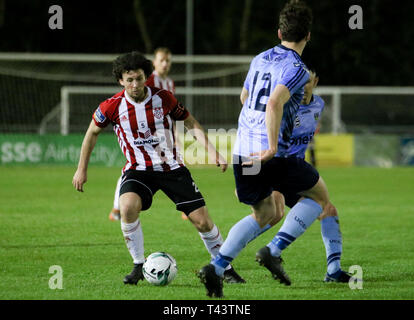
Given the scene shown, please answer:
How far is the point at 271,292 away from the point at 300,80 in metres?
1.55

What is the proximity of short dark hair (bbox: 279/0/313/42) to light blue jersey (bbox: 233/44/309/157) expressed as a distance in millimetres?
109

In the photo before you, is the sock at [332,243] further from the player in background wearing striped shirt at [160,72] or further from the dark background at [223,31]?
the dark background at [223,31]

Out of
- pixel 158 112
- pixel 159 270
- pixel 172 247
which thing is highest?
pixel 158 112

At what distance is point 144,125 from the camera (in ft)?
20.9

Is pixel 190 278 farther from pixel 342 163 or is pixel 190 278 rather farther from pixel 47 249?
pixel 342 163

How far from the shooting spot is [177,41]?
38.9 meters

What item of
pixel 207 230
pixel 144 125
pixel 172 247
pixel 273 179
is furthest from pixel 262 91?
pixel 172 247

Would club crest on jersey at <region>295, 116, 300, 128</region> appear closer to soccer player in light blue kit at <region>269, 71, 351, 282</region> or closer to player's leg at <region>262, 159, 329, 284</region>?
soccer player in light blue kit at <region>269, 71, 351, 282</region>

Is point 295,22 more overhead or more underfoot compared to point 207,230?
more overhead

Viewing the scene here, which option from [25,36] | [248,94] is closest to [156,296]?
[248,94]

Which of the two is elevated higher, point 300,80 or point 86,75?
point 300,80

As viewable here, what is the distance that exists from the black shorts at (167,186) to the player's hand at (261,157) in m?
Answer: 0.92

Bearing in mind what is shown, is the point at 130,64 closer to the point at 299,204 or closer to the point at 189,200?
the point at 189,200

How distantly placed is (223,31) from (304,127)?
33.1 meters
